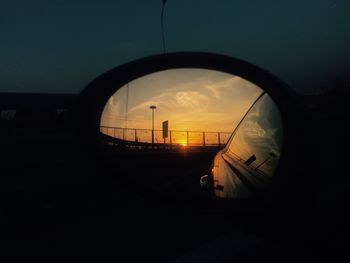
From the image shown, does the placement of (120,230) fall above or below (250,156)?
below

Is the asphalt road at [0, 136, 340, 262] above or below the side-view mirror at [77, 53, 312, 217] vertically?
below

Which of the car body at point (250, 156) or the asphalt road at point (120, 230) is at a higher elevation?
the car body at point (250, 156)

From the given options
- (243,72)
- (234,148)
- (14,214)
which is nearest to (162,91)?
(234,148)

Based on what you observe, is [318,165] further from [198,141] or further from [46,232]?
[46,232]

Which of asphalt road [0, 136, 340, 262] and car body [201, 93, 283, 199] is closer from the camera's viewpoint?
car body [201, 93, 283, 199]

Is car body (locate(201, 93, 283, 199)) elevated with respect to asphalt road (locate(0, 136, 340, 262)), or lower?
elevated

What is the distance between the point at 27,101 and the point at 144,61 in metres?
19.7

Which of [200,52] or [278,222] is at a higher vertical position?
[200,52]

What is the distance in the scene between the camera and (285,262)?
2.41 m

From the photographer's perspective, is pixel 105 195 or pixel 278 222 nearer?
pixel 278 222

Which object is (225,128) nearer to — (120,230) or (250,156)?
(250,156)

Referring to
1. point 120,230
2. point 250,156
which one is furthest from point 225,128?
point 120,230

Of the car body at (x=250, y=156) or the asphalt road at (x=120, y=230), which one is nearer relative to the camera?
the car body at (x=250, y=156)

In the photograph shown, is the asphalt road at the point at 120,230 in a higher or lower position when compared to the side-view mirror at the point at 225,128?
lower
